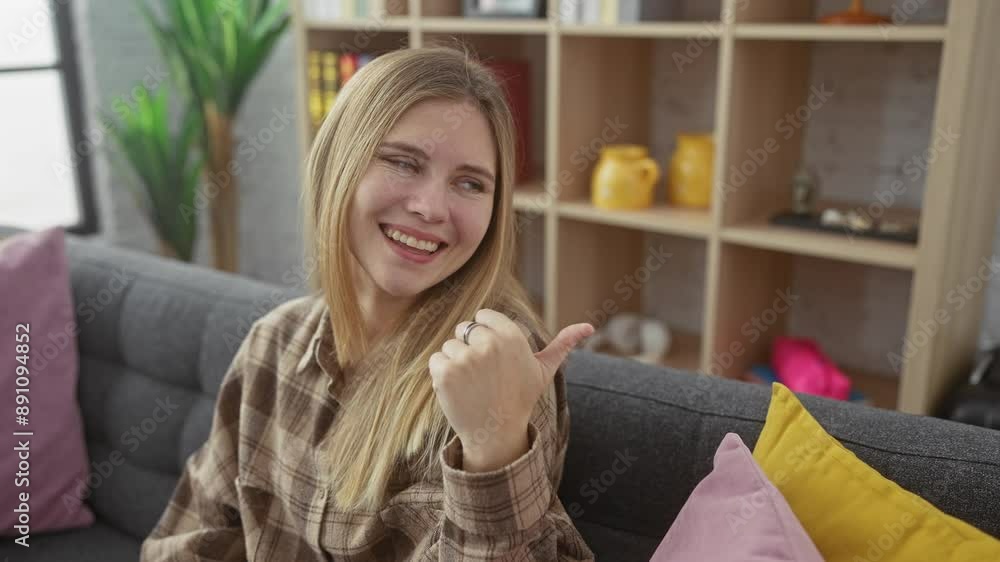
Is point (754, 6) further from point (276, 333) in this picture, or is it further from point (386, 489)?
point (386, 489)

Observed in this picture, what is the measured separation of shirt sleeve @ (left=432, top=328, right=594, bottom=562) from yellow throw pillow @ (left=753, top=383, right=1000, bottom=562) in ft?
0.86

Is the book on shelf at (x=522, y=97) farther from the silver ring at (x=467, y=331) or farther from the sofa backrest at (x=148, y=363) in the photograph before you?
the silver ring at (x=467, y=331)

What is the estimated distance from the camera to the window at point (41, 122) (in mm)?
2908

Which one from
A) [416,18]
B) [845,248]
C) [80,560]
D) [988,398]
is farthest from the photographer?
[416,18]

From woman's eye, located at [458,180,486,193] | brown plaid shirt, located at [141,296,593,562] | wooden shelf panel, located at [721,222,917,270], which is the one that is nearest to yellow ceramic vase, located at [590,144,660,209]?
wooden shelf panel, located at [721,222,917,270]

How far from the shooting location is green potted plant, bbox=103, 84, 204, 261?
9.12 feet

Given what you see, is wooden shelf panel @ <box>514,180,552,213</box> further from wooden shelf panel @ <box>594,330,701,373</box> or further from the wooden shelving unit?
wooden shelf panel @ <box>594,330,701,373</box>

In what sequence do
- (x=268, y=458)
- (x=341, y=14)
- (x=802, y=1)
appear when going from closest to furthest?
(x=268, y=458) < (x=802, y=1) < (x=341, y=14)

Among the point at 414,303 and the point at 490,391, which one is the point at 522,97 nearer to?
the point at 414,303

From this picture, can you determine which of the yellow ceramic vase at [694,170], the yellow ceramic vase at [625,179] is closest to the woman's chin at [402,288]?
the yellow ceramic vase at [625,179]

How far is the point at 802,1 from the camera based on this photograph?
2.14 m

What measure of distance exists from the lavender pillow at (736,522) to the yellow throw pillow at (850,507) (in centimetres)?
5

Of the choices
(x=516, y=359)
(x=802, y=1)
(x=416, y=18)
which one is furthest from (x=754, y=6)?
(x=516, y=359)

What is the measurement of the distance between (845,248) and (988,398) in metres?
0.40
